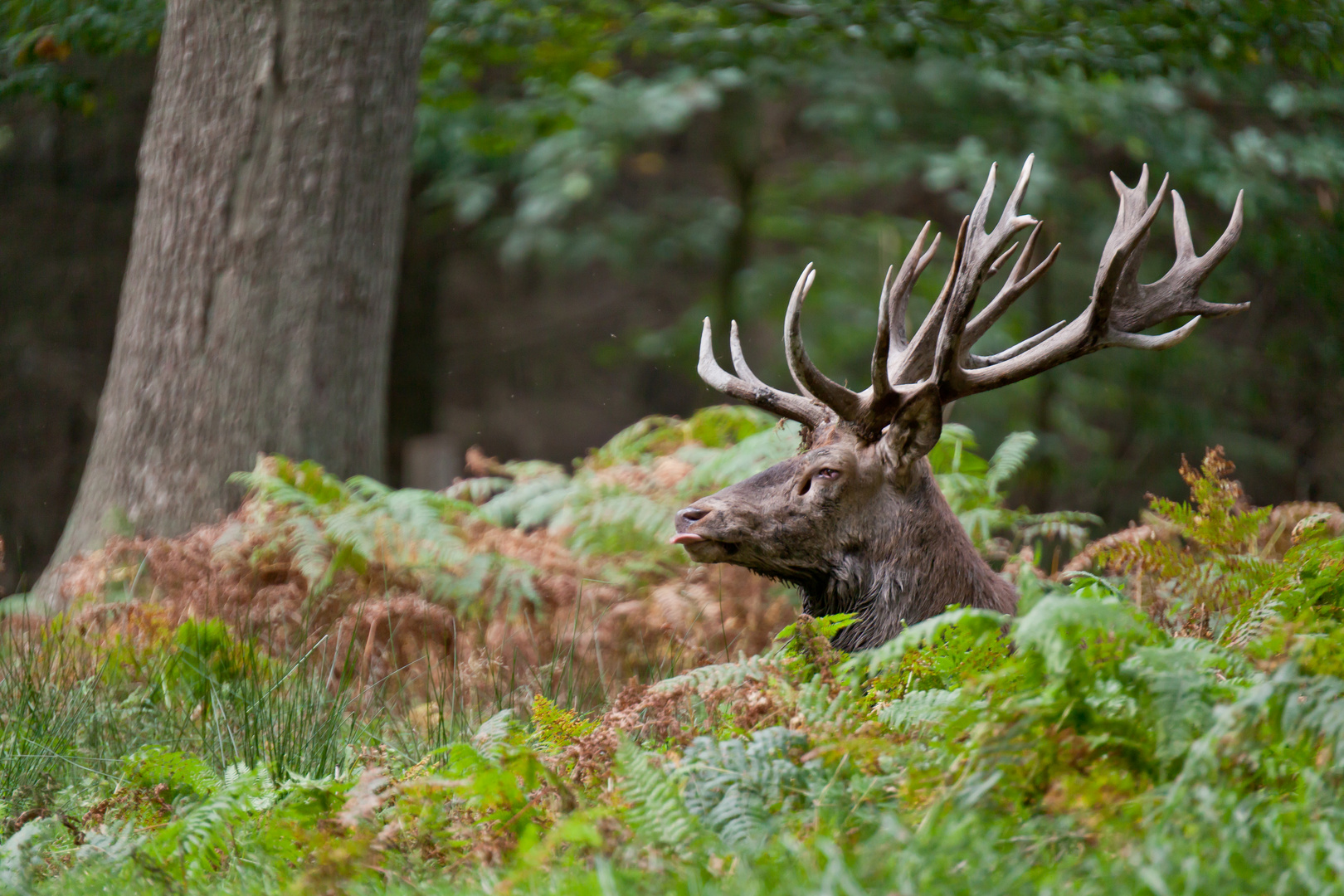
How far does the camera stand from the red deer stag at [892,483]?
3639 millimetres

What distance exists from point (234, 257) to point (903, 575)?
147 inches

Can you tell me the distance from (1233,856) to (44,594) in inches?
201

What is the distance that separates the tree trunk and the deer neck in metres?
3.21

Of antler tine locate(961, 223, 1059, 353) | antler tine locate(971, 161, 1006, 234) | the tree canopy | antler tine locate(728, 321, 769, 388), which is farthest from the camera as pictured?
the tree canopy

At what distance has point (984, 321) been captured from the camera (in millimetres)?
4113

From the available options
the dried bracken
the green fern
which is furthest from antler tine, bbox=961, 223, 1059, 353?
the green fern

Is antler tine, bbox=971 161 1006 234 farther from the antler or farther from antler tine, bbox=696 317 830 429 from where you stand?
antler tine, bbox=696 317 830 429

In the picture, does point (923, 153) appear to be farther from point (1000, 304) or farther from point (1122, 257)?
point (1122, 257)

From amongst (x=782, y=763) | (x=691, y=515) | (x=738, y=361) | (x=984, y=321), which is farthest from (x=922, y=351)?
(x=782, y=763)

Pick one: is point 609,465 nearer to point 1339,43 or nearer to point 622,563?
point 622,563

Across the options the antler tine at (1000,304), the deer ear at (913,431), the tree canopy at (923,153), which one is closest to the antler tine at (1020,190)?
the antler tine at (1000,304)

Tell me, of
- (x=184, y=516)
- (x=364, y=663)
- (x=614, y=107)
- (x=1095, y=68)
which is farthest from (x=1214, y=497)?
(x=614, y=107)

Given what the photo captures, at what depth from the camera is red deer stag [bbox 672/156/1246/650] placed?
11.9ft

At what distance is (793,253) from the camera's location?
1293cm
